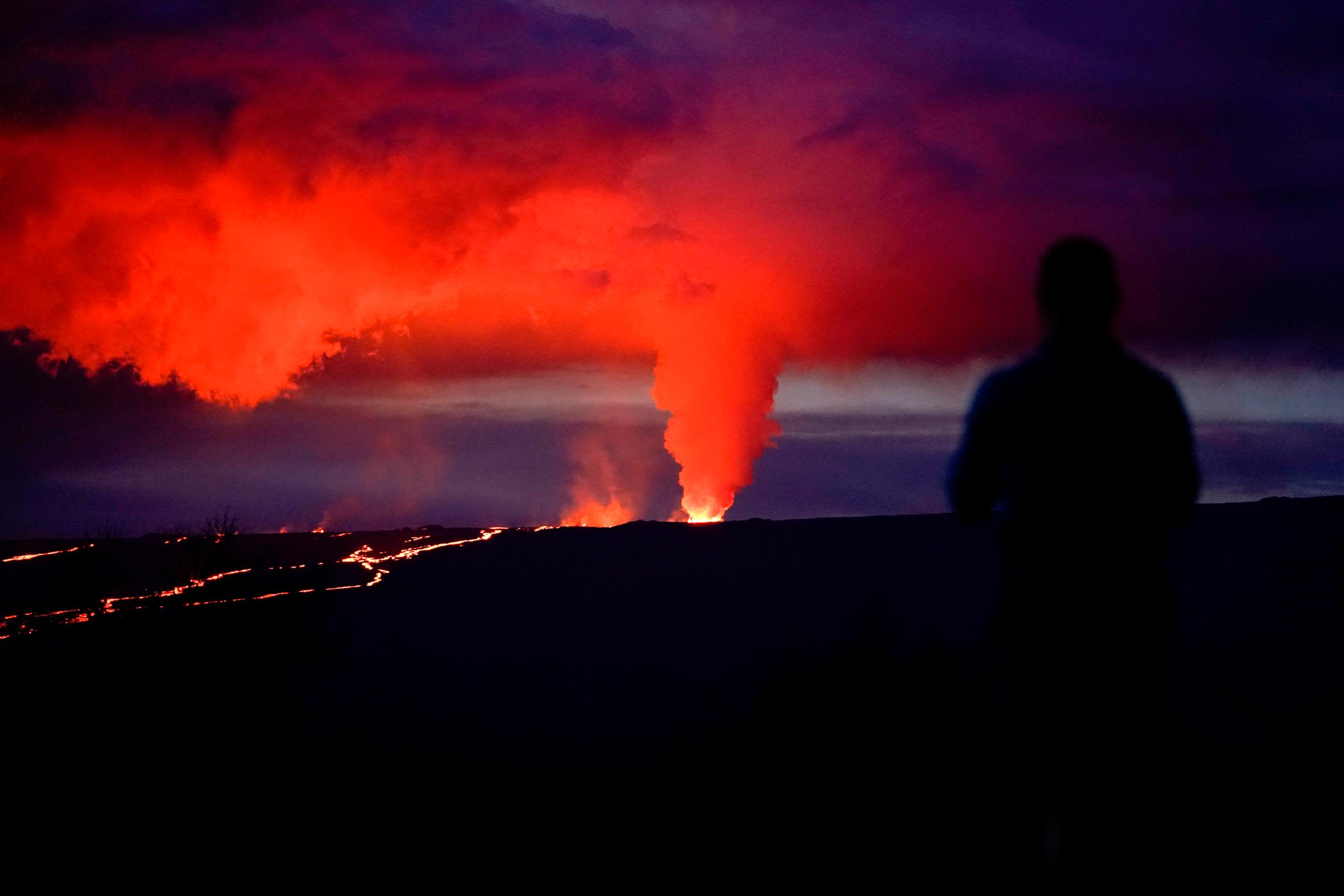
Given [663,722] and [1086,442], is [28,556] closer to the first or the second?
[663,722]

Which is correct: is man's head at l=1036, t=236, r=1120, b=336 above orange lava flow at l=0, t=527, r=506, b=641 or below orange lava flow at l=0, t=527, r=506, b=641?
above

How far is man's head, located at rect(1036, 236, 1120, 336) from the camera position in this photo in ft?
11.8

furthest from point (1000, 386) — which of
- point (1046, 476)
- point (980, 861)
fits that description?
point (980, 861)

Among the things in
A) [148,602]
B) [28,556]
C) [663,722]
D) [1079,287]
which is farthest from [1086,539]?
[28,556]

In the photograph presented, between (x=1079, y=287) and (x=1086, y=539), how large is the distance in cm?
87

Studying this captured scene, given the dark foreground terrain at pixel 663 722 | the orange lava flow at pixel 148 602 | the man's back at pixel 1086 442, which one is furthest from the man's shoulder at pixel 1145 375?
the orange lava flow at pixel 148 602

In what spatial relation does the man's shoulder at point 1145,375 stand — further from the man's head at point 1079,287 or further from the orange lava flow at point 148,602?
the orange lava flow at point 148,602

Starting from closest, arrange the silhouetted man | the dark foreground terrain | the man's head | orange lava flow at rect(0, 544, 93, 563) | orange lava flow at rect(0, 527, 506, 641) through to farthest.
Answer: the silhouetted man
the man's head
the dark foreground terrain
orange lava flow at rect(0, 527, 506, 641)
orange lava flow at rect(0, 544, 93, 563)

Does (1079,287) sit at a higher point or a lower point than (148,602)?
higher

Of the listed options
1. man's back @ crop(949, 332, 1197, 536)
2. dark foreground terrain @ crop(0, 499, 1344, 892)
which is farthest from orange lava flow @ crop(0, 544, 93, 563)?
man's back @ crop(949, 332, 1197, 536)

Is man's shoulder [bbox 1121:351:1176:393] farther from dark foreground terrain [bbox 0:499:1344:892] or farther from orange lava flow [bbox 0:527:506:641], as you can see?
orange lava flow [bbox 0:527:506:641]

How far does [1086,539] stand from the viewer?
3.46 m

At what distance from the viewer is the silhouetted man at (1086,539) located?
3445 millimetres

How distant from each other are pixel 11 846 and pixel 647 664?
6194 mm
